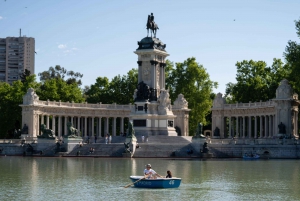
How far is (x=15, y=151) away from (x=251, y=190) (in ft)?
168

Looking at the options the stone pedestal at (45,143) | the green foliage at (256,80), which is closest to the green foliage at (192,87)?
the green foliage at (256,80)

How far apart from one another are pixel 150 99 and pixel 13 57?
350 ft

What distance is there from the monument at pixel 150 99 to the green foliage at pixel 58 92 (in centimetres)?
2927

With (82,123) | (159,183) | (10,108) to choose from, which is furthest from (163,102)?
(159,183)

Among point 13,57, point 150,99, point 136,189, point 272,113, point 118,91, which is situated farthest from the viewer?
point 13,57

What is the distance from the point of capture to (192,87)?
117125 millimetres

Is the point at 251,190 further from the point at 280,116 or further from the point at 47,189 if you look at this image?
the point at 280,116

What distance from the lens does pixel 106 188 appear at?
35031 mm

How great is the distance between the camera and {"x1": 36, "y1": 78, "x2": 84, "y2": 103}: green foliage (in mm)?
111812

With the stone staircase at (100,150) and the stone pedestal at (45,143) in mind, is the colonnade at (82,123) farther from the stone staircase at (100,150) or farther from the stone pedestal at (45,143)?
the stone staircase at (100,150)

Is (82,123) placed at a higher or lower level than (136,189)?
higher

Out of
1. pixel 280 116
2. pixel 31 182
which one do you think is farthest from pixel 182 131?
pixel 31 182

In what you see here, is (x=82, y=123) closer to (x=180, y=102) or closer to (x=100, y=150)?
(x=180, y=102)

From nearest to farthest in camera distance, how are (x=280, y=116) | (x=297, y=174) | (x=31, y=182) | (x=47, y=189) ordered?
(x=47, y=189), (x=31, y=182), (x=297, y=174), (x=280, y=116)
